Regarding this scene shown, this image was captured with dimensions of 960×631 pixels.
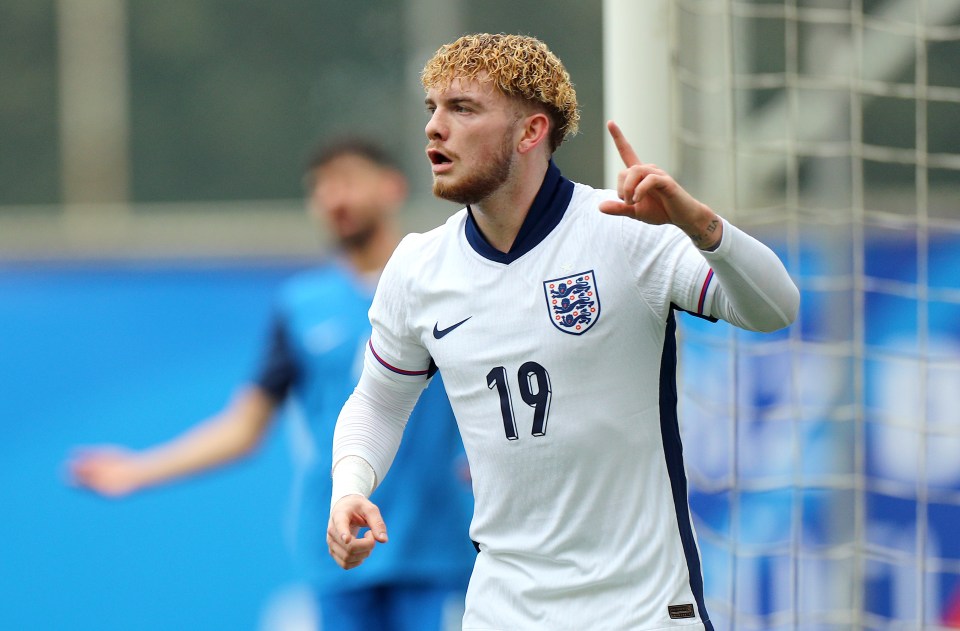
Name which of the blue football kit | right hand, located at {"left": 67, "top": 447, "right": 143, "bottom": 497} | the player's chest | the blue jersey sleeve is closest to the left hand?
the player's chest

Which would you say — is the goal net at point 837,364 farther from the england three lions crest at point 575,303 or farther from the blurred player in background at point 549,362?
the england three lions crest at point 575,303

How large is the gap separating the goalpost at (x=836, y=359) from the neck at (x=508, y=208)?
203 cm

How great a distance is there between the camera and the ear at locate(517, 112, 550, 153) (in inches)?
127

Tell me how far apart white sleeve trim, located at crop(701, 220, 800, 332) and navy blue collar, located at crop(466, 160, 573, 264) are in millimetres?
418

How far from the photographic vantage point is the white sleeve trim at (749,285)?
2.83 meters

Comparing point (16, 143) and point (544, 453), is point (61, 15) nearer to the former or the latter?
point (16, 143)

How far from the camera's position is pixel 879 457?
646cm

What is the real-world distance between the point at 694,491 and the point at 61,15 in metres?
4.42

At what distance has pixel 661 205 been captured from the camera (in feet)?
9.25

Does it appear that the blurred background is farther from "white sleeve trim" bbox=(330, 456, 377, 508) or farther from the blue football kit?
"white sleeve trim" bbox=(330, 456, 377, 508)

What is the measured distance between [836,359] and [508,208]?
10.6 ft

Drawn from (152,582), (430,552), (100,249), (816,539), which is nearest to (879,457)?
(816,539)

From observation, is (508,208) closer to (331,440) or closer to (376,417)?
(376,417)

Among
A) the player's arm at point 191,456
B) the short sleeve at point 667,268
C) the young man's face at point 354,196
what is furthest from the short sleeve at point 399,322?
the player's arm at point 191,456
